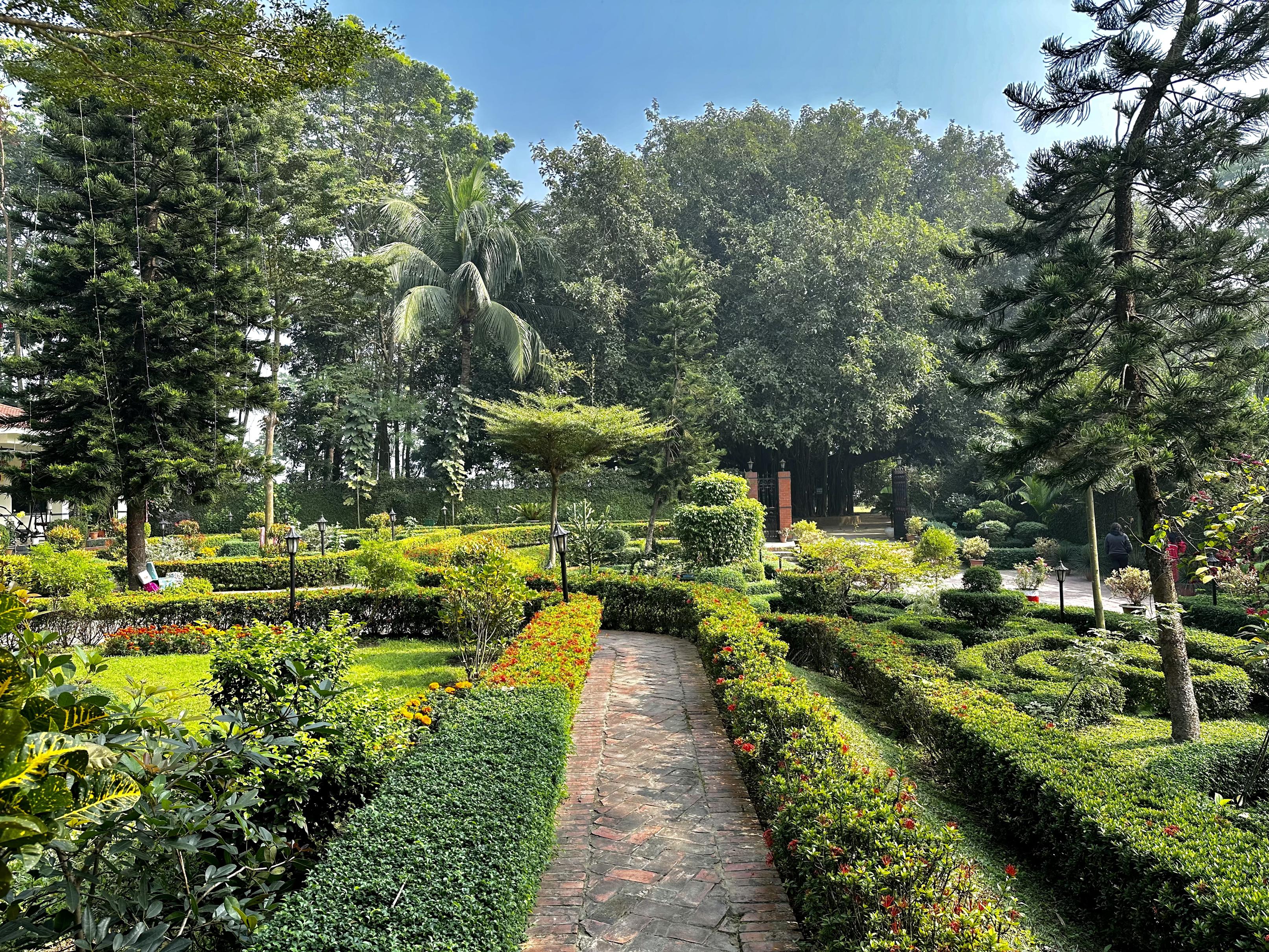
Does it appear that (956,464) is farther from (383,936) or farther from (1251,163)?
(383,936)

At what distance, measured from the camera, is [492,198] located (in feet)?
97.1

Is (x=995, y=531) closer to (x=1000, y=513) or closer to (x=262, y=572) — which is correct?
(x=1000, y=513)

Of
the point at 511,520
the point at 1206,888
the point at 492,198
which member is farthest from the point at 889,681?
the point at 492,198

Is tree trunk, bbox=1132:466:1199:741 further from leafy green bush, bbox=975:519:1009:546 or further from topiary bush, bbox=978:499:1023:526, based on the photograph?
topiary bush, bbox=978:499:1023:526

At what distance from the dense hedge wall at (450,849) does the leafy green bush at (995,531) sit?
19.3m

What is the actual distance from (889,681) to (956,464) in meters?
23.5

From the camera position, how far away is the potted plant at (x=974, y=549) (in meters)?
16.6

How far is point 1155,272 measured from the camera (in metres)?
6.01

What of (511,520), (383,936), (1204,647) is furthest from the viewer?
(511,520)

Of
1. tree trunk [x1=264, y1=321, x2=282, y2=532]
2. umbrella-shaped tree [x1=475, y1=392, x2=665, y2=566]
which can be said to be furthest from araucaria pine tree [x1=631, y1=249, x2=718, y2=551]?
tree trunk [x1=264, y1=321, x2=282, y2=532]

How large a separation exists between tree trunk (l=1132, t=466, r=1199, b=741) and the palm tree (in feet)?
64.9

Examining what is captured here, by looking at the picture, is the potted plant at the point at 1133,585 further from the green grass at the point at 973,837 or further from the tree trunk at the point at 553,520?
the tree trunk at the point at 553,520

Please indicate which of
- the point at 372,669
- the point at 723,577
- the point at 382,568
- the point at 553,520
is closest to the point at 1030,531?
the point at 723,577

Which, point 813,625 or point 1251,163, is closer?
point 1251,163
